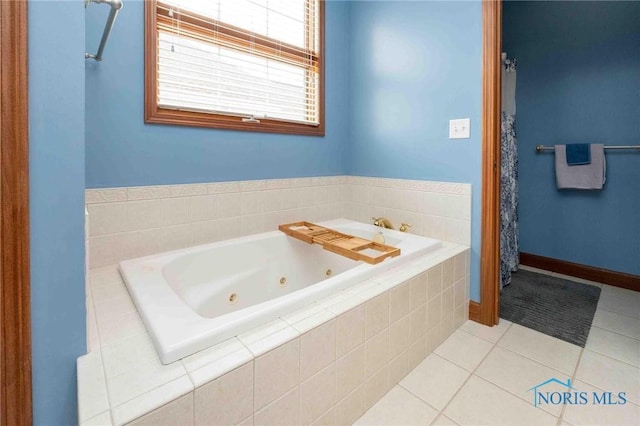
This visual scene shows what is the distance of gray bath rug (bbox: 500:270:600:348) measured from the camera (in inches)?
71.2

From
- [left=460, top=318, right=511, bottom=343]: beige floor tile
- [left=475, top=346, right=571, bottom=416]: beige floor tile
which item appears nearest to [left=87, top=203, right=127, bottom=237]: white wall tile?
[left=475, top=346, right=571, bottom=416]: beige floor tile

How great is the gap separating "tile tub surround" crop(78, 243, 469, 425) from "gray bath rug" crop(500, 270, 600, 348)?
2.70 feet

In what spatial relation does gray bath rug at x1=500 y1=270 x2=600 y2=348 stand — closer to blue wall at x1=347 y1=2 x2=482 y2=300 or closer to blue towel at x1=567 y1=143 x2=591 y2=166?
blue wall at x1=347 y1=2 x2=482 y2=300

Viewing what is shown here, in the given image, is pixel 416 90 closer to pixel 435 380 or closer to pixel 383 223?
pixel 383 223

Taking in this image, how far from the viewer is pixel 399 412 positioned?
3.95ft

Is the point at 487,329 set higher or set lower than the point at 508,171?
lower

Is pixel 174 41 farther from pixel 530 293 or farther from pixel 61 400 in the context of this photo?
pixel 530 293

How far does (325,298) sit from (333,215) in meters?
1.41

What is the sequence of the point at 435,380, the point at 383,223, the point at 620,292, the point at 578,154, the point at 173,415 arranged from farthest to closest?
the point at 578,154 → the point at 620,292 → the point at 383,223 → the point at 435,380 → the point at 173,415

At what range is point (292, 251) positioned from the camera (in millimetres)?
1973

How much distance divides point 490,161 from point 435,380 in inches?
47.2

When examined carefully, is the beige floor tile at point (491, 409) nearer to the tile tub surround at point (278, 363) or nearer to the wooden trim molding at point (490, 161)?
the tile tub surround at point (278, 363)

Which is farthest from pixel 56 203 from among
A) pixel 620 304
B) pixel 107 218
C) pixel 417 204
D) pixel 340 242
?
pixel 620 304

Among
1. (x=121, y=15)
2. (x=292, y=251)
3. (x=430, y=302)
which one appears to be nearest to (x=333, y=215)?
(x=292, y=251)
